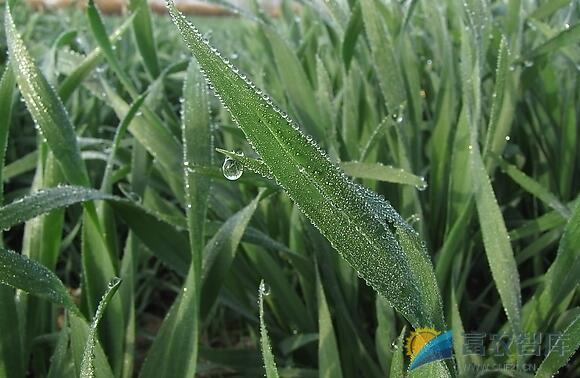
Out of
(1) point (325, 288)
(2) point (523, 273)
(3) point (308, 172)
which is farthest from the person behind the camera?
(2) point (523, 273)

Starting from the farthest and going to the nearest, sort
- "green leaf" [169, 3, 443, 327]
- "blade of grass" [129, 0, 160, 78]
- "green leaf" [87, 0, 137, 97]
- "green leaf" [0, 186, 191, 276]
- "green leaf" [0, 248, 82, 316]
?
"blade of grass" [129, 0, 160, 78], "green leaf" [87, 0, 137, 97], "green leaf" [0, 186, 191, 276], "green leaf" [0, 248, 82, 316], "green leaf" [169, 3, 443, 327]

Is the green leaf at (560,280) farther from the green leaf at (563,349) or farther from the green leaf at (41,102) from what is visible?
the green leaf at (41,102)

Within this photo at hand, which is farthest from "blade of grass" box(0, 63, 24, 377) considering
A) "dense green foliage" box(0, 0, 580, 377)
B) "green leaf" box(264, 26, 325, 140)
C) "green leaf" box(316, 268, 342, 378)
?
"green leaf" box(264, 26, 325, 140)

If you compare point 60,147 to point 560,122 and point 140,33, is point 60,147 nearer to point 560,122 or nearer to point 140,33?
point 140,33

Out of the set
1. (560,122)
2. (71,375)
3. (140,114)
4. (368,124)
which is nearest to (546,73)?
(560,122)

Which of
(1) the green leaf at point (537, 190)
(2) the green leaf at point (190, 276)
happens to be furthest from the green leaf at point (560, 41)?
(2) the green leaf at point (190, 276)

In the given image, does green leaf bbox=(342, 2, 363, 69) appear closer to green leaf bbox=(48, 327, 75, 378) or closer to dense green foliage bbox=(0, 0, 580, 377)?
dense green foliage bbox=(0, 0, 580, 377)

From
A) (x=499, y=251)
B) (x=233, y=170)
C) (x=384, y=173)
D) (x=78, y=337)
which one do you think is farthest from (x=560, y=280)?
(x=78, y=337)
